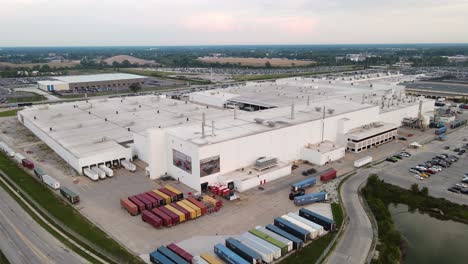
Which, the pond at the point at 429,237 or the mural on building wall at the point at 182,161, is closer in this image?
the pond at the point at 429,237

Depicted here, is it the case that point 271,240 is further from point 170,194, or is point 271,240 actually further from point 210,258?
point 170,194

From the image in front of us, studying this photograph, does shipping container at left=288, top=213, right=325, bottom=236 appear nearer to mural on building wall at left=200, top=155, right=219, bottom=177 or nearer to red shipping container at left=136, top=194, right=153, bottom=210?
mural on building wall at left=200, top=155, right=219, bottom=177

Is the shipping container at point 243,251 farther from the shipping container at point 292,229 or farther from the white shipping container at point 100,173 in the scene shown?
the white shipping container at point 100,173

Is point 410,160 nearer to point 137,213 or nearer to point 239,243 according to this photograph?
point 239,243

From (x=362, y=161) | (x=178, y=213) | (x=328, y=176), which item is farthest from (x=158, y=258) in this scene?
(x=362, y=161)

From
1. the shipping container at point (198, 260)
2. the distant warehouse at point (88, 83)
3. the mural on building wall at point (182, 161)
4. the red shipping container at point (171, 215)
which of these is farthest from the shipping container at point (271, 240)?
the distant warehouse at point (88, 83)
